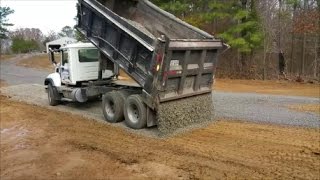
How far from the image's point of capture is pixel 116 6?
13109mm

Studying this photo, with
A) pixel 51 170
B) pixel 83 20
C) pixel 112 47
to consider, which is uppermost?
pixel 83 20

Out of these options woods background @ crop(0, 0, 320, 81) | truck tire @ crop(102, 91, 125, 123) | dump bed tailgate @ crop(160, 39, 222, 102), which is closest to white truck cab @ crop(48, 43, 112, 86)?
truck tire @ crop(102, 91, 125, 123)

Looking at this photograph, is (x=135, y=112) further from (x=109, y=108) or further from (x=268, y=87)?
(x=268, y=87)

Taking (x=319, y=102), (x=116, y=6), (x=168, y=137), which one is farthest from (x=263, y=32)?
(x=168, y=137)

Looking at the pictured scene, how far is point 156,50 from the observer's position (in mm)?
8539

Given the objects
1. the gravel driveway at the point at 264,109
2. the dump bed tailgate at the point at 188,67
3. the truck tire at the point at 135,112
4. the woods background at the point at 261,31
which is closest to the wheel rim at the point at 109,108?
the truck tire at the point at 135,112

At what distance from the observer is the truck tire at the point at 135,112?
9273 mm

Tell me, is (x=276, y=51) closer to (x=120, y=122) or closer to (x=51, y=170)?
(x=120, y=122)

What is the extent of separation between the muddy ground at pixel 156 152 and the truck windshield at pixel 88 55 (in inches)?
102

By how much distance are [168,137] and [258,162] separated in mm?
2484

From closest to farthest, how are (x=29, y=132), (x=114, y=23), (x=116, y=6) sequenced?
(x=29, y=132) < (x=114, y=23) < (x=116, y=6)

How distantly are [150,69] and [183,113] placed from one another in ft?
4.76

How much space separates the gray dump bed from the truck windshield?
2.53ft

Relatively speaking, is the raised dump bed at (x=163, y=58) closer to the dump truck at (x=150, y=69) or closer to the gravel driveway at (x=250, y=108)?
the dump truck at (x=150, y=69)
